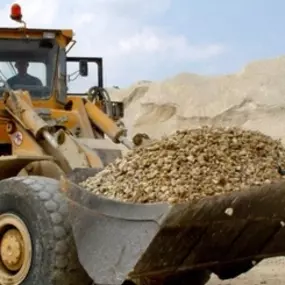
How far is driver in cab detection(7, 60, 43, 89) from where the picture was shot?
8922 mm

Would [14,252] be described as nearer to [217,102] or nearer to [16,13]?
[16,13]

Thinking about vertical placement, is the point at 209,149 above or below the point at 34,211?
above

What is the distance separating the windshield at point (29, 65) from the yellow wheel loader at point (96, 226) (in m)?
0.55

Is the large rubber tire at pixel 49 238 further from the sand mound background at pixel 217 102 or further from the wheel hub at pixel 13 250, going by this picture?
the sand mound background at pixel 217 102

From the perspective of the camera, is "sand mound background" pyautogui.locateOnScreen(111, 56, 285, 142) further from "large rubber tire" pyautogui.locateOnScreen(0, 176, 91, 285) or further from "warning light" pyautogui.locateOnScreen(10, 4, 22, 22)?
"large rubber tire" pyautogui.locateOnScreen(0, 176, 91, 285)

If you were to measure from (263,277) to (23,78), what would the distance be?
3.29 meters

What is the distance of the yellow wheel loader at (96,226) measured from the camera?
5391 millimetres

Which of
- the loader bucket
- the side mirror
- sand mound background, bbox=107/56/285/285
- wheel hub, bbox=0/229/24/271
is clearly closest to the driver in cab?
the side mirror

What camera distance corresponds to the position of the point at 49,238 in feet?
19.8

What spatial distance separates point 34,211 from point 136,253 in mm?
1162

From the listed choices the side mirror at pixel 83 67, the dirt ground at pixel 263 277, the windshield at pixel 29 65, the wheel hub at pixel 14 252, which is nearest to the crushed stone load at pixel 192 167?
the wheel hub at pixel 14 252

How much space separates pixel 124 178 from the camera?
5.91m

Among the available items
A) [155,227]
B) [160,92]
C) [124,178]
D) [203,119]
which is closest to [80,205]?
[124,178]

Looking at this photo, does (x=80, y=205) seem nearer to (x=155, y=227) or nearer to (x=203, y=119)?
(x=155, y=227)
